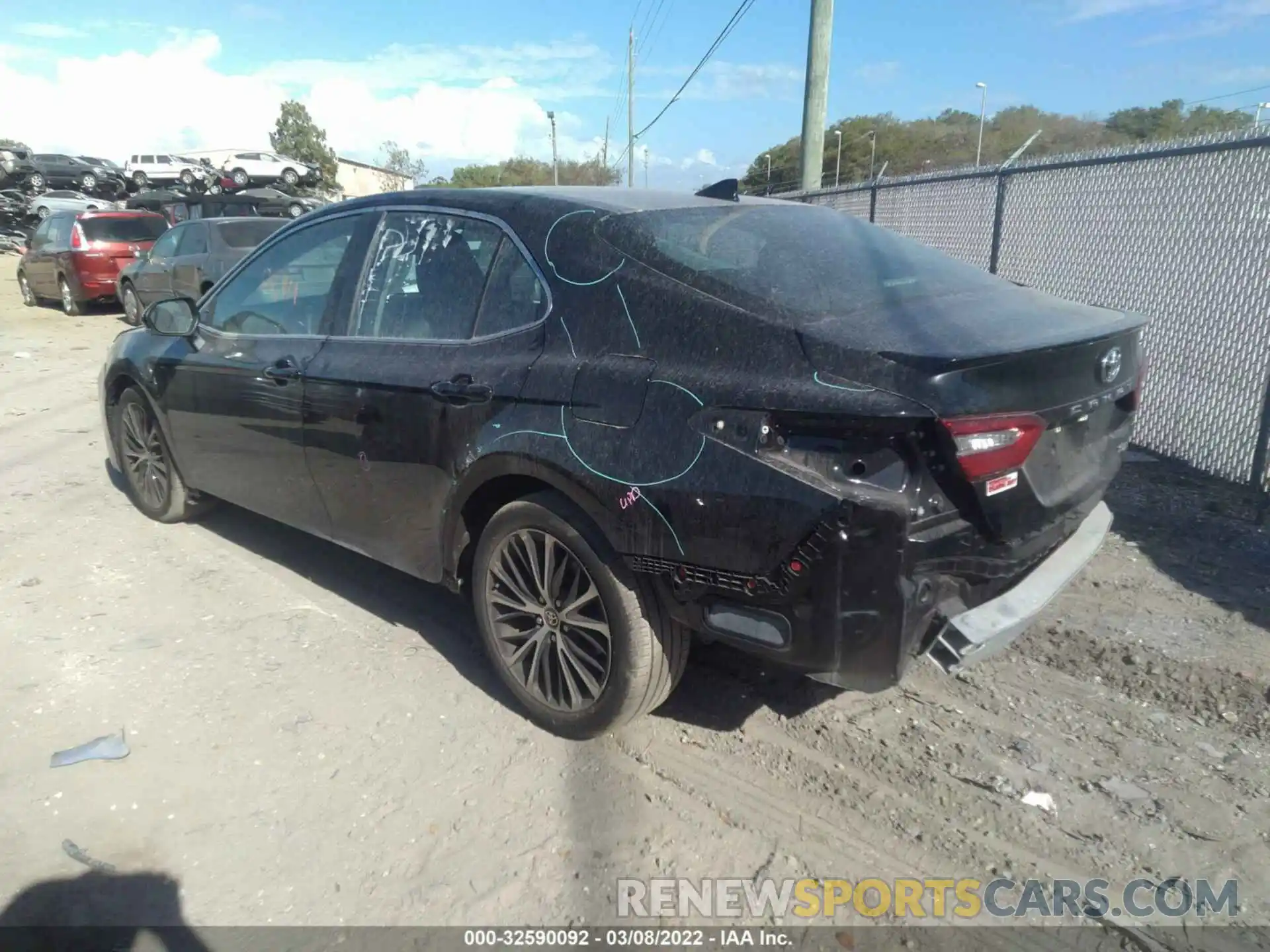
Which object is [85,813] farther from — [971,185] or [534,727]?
[971,185]

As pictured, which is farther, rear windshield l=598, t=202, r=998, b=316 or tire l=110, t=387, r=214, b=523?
tire l=110, t=387, r=214, b=523

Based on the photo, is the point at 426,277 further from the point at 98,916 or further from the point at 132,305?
the point at 132,305

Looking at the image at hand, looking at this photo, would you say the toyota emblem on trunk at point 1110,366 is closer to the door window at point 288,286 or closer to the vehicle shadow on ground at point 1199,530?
the vehicle shadow on ground at point 1199,530

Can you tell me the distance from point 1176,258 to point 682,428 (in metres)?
4.97

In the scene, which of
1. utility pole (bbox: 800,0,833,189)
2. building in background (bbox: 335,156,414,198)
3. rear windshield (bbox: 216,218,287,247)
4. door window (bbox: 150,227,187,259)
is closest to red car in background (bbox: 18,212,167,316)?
door window (bbox: 150,227,187,259)

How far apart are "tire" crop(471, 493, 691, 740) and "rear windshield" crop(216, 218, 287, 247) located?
10.6m

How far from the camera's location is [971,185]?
7844mm

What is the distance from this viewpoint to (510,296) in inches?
123

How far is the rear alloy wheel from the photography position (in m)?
13.8

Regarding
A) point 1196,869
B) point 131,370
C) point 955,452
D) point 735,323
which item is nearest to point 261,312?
point 131,370

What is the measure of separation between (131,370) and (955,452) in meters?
4.63

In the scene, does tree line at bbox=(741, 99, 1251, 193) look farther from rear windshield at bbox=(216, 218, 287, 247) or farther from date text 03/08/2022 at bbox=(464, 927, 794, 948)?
date text 03/08/2022 at bbox=(464, 927, 794, 948)

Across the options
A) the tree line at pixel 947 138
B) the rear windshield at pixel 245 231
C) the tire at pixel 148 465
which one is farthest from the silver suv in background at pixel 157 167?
the tire at pixel 148 465

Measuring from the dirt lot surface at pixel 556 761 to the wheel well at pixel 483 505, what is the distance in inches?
21.0
